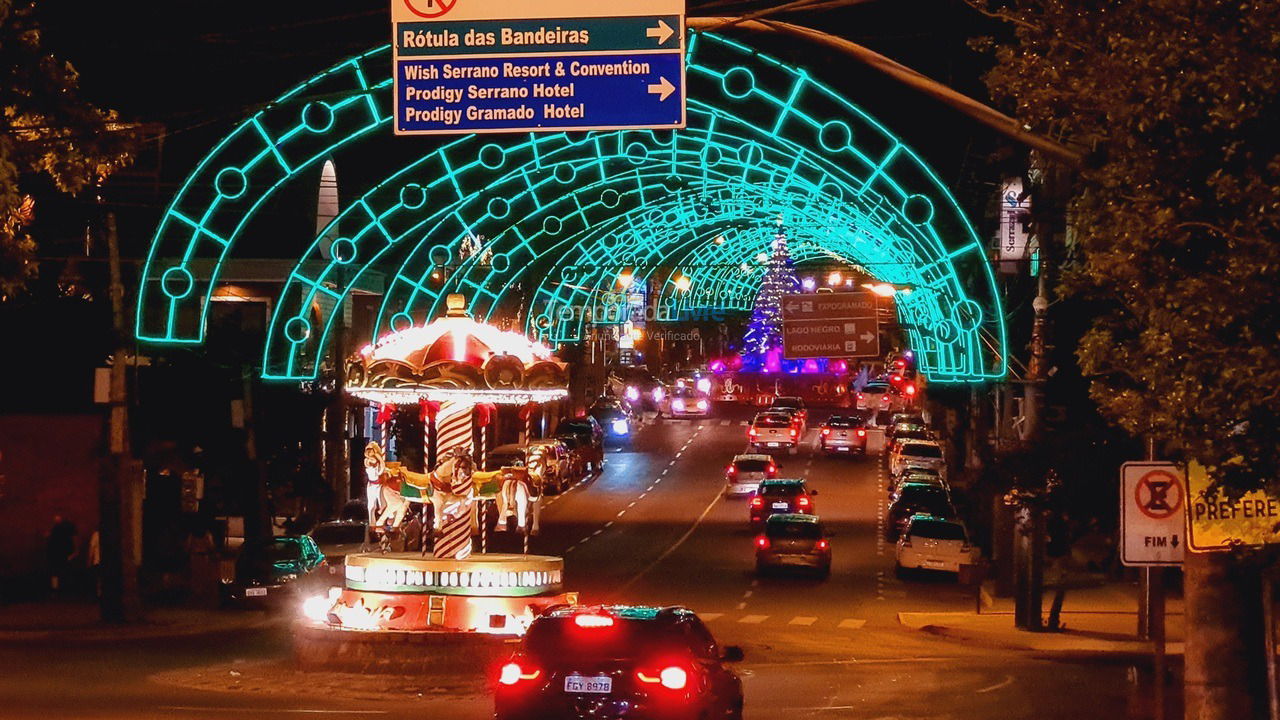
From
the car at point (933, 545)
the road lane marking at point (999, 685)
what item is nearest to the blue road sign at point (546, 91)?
the road lane marking at point (999, 685)

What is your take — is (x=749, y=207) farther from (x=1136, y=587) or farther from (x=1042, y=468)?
(x=1042, y=468)

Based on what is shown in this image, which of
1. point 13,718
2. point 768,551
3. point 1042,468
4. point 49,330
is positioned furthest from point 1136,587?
point 13,718

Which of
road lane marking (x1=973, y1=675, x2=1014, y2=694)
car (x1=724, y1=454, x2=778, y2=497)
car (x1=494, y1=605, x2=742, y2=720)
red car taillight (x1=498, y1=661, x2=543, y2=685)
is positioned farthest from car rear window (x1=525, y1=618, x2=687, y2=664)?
car (x1=724, y1=454, x2=778, y2=497)

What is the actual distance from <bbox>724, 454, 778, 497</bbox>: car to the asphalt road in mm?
1003

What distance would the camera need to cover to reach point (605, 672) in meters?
14.8

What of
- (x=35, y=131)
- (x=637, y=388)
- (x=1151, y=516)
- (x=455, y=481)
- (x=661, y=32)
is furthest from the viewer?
(x=637, y=388)

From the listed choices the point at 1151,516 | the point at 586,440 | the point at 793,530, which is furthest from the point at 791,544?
the point at 1151,516

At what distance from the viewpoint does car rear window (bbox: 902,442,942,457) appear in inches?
2391

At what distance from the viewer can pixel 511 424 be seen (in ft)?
271

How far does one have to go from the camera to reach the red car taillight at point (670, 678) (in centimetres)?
1479

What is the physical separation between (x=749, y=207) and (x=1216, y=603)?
51.4 metres

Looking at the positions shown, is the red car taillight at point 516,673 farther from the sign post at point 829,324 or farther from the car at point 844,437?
the car at point 844,437

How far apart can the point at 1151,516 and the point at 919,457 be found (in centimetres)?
4623

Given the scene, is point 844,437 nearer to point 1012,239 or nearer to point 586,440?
point 586,440
